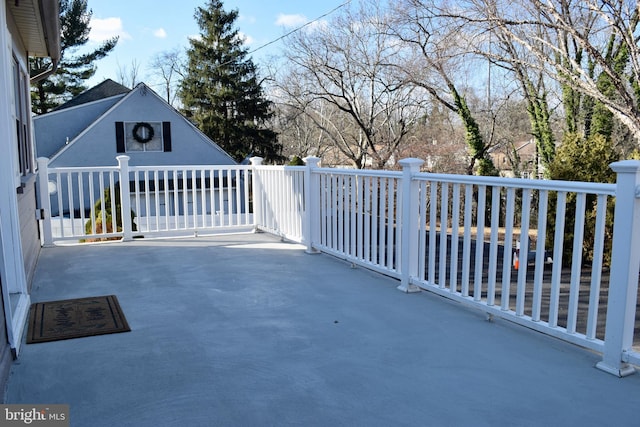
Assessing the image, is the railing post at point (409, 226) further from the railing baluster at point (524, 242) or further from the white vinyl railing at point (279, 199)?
the white vinyl railing at point (279, 199)

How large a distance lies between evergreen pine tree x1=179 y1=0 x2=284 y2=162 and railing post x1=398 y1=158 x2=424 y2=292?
19.4 meters

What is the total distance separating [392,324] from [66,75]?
2183cm

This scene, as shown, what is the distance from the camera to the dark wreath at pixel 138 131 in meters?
16.0

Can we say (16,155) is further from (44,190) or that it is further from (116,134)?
(116,134)

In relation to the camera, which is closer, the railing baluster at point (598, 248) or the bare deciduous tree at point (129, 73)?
the railing baluster at point (598, 248)

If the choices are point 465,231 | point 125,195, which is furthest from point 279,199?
point 465,231

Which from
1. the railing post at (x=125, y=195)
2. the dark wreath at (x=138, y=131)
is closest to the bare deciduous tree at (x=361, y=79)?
the dark wreath at (x=138, y=131)

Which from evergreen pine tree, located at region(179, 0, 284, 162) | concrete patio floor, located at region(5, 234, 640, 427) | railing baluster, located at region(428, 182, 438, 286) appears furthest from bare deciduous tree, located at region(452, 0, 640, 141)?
evergreen pine tree, located at region(179, 0, 284, 162)

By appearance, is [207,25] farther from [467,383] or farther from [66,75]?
[467,383]

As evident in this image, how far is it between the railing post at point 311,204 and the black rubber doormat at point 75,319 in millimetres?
2064

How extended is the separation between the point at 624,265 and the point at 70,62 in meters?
22.7

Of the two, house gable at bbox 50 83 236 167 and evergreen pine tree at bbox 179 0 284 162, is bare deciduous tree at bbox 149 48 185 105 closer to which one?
evergreen pine tree at bbox 179 0 284 162

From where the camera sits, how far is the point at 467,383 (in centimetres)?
220

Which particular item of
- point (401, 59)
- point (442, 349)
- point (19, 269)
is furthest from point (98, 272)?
point (401, 59)
